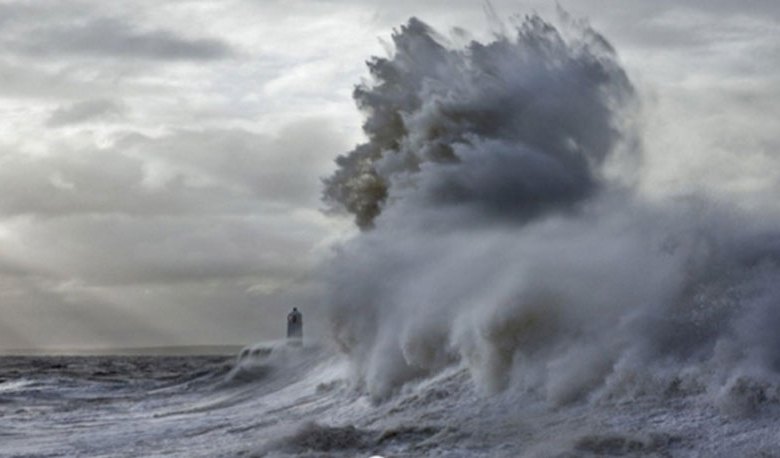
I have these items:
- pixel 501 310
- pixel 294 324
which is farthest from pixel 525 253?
pixel 294 324

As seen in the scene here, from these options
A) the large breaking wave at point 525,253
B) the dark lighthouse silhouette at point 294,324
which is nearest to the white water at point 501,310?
the large breaking wave at point 525,253

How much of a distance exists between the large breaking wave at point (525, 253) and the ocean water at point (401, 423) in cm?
27

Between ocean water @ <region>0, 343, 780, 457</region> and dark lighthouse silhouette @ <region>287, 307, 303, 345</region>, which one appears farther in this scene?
dark lighthouse silhouette @ <region>287, 307, 303, 345</region>

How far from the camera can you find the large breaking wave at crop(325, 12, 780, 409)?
11914 millimetres

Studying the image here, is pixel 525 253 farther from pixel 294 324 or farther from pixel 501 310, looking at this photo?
pixel 294 324

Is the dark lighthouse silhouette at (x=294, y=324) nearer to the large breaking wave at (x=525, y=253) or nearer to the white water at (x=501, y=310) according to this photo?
the white water at (x=501, y=310)

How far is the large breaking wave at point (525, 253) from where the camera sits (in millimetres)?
11914

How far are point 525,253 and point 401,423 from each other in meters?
3.90

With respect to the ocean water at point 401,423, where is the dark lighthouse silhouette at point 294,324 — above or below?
above

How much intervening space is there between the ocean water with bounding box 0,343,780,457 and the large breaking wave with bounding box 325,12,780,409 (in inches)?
10.5

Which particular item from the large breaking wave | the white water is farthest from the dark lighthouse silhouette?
the large breaking wave

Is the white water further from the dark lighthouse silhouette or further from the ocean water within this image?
the dark lighthouse silhouette

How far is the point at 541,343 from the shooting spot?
1353cm

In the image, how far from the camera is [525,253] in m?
16.0
